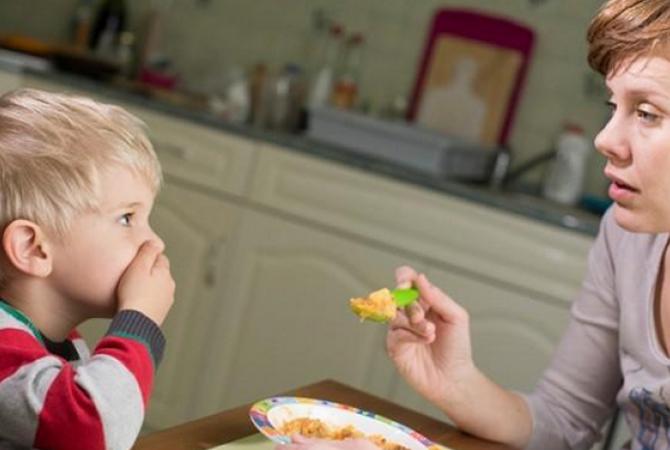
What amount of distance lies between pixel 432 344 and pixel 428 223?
53.7 inches

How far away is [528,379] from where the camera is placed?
2.69 metres

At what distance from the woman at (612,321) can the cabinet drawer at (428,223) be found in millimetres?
1061

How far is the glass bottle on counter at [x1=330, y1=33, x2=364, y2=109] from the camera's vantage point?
3410 millimetres

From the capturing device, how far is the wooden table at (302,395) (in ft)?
3.59

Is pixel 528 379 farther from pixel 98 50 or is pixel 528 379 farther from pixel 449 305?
pixel 98 50

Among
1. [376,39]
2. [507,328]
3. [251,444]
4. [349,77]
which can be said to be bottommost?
[507,328]

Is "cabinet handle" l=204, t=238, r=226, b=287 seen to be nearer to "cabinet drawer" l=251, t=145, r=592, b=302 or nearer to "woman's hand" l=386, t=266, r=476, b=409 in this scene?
"cabinet drawer" l=251, t=145, r=592, b=302

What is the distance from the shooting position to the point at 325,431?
117 centimetres

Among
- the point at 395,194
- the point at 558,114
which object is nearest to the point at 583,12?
the point at 558,114

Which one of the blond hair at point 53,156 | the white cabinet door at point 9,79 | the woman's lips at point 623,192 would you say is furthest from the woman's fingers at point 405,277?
the white cabinet door at point 9,79

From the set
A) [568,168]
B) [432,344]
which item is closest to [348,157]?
[568,168]

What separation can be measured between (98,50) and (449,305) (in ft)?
8.61

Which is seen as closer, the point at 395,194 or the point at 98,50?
the point at 395,194

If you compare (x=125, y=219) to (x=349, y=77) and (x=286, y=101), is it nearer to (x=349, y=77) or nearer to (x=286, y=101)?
(x=286, y=101)
